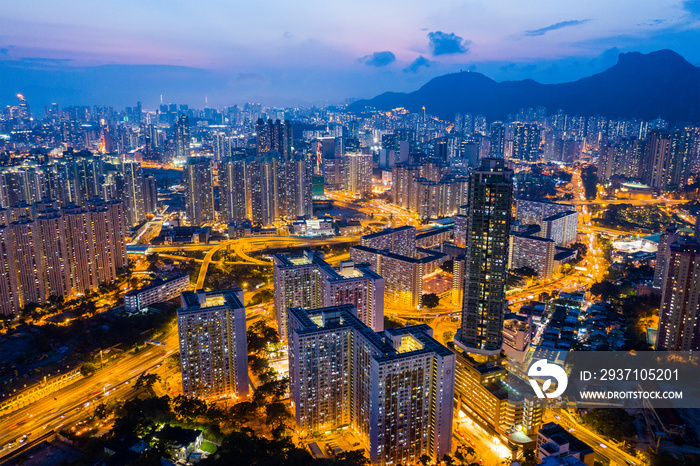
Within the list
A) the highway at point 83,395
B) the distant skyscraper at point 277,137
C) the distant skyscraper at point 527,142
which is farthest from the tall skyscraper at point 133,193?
the distant skyscraper at point 527,142

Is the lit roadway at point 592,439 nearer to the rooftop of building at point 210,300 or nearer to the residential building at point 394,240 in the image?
the rooftop of building at point 210,300

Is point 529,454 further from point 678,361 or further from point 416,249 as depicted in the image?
point 416,249

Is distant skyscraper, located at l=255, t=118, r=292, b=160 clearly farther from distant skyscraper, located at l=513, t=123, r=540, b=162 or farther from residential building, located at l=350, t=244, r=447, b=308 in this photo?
residential building, located at l=350, t=244, r=447, b=308

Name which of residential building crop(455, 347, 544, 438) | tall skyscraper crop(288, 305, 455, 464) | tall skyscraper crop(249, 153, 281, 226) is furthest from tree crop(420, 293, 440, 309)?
tall skyscraper crop(249, 153, 281, 226)

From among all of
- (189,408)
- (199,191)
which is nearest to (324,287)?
(189,408)

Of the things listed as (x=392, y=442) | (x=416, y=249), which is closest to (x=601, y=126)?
(x=416, y=249)

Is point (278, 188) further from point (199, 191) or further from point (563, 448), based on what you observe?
point (563, 448)

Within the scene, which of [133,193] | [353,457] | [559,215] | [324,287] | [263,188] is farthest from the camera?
[263,188]
